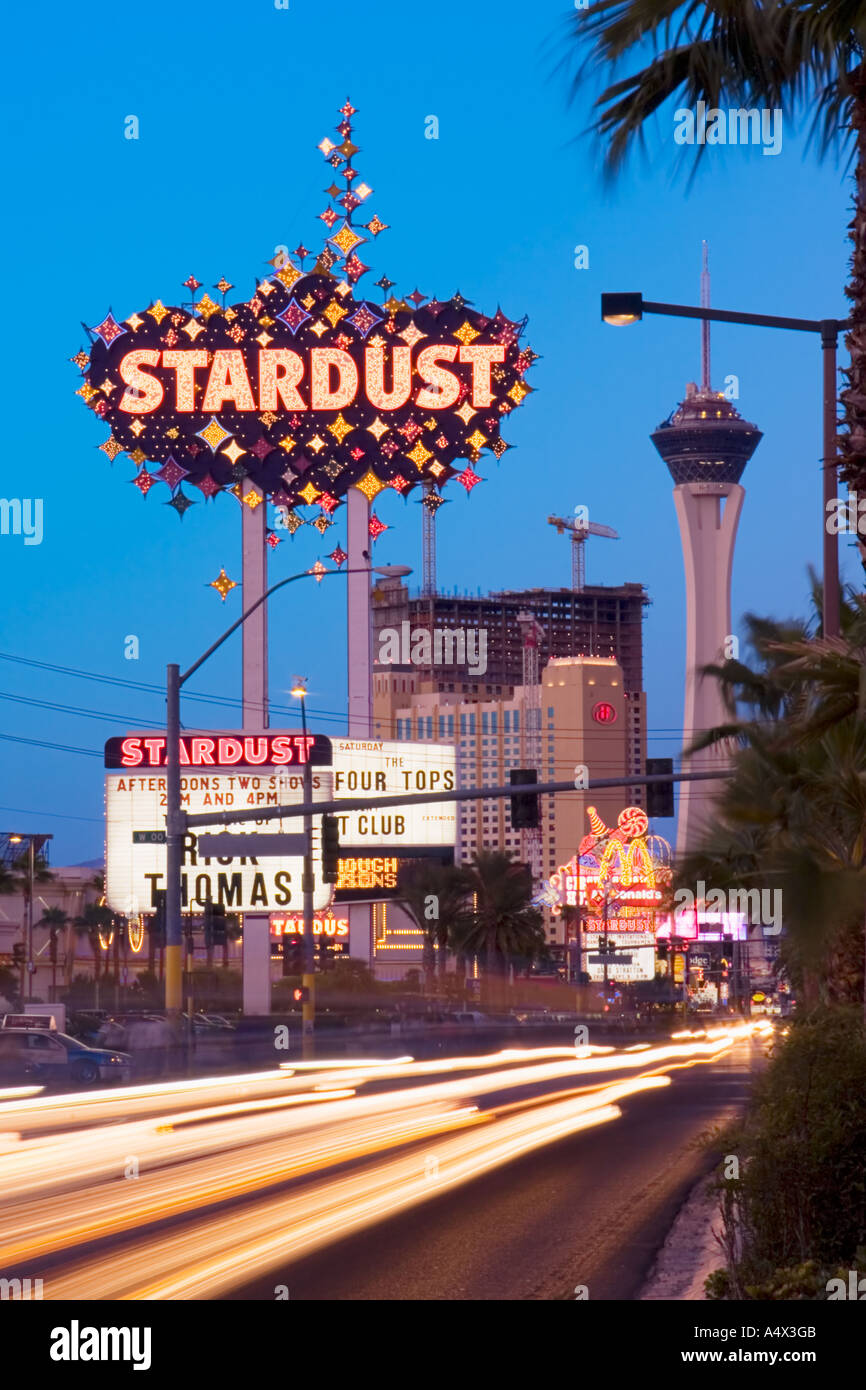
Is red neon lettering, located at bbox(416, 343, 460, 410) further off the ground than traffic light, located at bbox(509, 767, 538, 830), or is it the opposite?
red neon lettering, located at bbox(416, 343, 460, 410)

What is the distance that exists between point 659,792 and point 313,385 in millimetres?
40253

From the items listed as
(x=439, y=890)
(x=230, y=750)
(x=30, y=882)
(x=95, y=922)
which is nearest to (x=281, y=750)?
(x=230, y=750)

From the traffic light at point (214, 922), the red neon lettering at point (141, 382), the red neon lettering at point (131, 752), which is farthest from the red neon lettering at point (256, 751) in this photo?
the traffic light at point (214, 922)

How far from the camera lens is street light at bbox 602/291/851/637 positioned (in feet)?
64.1

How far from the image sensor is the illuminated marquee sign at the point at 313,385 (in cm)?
6600

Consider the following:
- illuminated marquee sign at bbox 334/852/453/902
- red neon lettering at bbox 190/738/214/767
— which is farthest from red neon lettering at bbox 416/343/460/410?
illuminated marquee sign at bbox 334/852/453/902

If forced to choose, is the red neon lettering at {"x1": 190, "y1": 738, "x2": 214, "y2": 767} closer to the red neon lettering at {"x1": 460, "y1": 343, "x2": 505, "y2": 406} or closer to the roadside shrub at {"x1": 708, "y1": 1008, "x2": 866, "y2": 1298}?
the red neon lettering at {"x1": 460, "y1": 343, "x2": 505, "y2": 406}

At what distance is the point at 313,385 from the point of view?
221 feet

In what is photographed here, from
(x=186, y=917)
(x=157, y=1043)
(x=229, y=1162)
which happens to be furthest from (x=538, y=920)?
(x=229, y=1162)

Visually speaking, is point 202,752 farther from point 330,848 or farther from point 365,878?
point 330,848

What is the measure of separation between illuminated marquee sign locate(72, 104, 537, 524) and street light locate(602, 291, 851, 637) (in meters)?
45.4

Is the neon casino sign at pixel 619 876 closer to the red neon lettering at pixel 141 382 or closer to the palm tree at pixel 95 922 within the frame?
the palm tree at pixel 95 922

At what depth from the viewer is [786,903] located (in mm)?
12109
